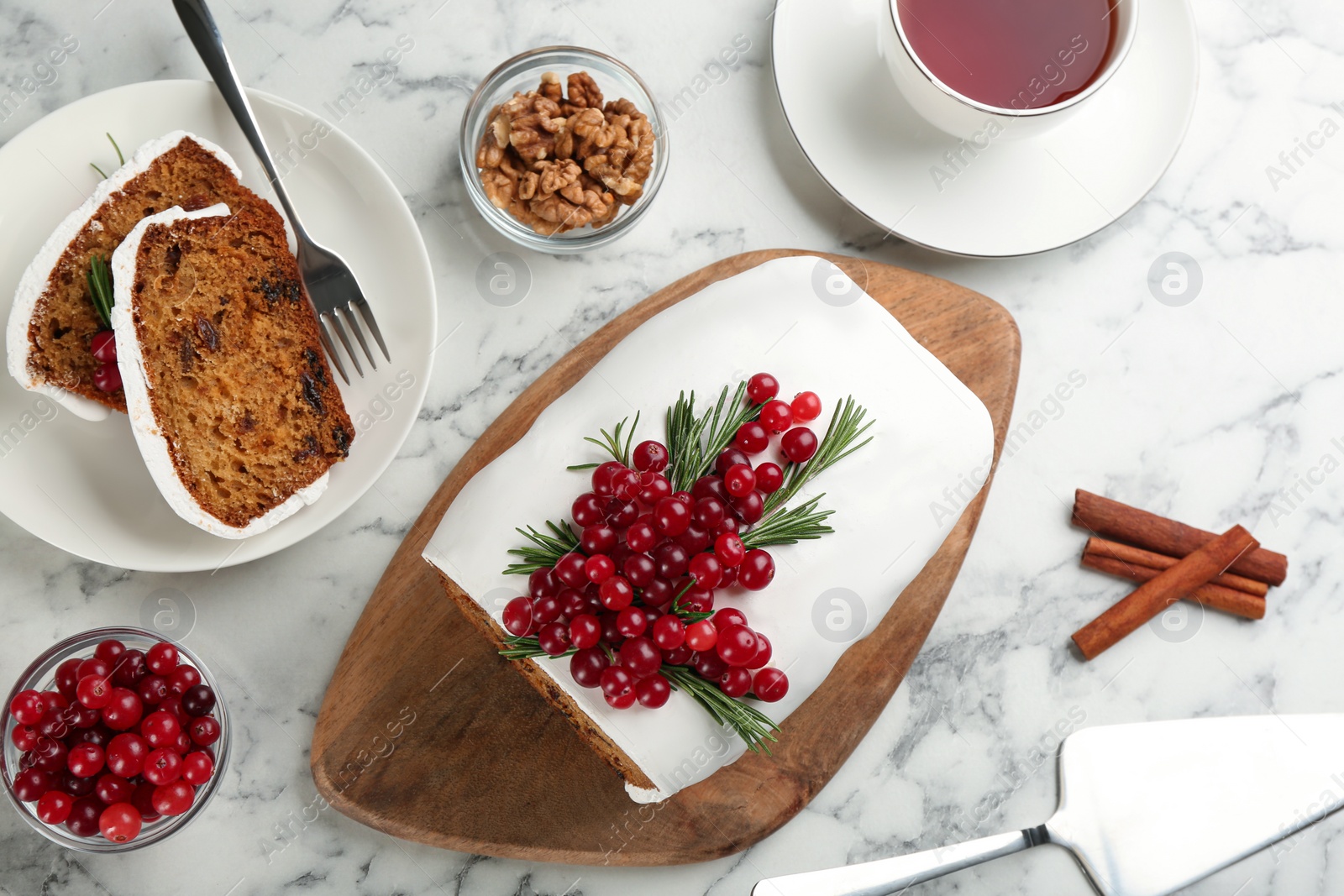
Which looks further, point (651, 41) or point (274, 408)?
point (651, 41)

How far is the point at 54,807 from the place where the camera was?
1211 mm

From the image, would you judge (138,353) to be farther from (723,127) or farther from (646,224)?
(723,127)

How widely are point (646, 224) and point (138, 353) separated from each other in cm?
83

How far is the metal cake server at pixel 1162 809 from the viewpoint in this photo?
1.46 m

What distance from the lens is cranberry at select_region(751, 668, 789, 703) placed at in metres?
1.17

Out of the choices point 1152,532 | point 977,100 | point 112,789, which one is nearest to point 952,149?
point 977,100

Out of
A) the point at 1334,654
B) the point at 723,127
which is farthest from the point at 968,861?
the point at 723,127

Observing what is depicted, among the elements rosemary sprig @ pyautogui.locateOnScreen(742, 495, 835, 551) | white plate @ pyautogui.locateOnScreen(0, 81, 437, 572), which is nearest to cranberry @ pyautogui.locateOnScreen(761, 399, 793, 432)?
rosemary sprig @ pyautogui.locateOnScreen(742, 495, 835, 551)

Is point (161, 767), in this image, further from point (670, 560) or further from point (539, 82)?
point (539, 82)

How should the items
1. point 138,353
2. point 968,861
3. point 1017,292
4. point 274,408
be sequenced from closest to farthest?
point 138,353 → point 274,408 → point 968,861 → point 1017,292

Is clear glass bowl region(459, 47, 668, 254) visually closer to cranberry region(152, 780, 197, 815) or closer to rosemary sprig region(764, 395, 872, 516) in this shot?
rosemary sprig region(764, 395, 872, 516)

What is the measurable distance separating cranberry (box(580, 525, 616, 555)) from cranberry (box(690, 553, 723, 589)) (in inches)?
4.4

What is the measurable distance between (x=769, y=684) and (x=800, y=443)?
330 mm

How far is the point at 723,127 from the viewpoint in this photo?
5.07ft
